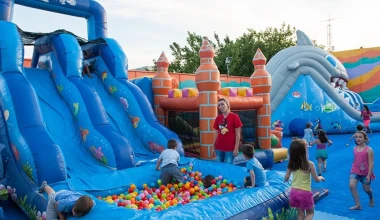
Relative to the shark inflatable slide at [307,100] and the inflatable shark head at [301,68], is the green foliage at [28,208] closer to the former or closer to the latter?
the shark inflatable slide at [307,100]

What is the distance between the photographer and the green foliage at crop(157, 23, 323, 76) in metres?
23.1

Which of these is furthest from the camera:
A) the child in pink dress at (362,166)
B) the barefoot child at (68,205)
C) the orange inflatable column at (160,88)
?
the orange inflatable column at (160,88)

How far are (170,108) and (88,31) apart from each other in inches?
102

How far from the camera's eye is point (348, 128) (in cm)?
1227

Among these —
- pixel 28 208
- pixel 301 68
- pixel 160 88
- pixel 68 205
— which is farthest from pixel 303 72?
pixel 68 205

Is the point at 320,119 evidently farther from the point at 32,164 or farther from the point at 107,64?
the point at 32,164

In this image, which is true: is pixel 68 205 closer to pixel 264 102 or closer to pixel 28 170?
pixel 28 170

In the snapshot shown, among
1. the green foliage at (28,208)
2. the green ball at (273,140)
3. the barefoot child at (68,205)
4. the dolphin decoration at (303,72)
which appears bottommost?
the green foliage at (28,208)

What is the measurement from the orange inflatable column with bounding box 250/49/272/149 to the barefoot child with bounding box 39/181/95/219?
483cm

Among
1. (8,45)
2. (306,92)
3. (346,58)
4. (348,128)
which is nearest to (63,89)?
(8,45)

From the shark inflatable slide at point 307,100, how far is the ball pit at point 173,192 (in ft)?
24.4

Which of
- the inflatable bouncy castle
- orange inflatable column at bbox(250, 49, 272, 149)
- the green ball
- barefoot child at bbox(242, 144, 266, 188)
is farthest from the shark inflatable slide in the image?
barefoot child at bbox(242, 144, 266, 188)

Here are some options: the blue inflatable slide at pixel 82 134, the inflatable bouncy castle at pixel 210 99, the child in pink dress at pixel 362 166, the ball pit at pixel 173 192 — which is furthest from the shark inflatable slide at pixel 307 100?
the child in pink dress at pixel 362 166

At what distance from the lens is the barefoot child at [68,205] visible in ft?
10.0
